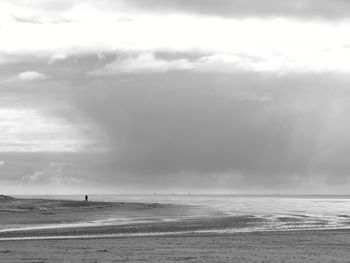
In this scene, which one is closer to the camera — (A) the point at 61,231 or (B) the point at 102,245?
(B) the point at 102,245

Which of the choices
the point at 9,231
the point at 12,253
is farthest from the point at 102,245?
the point at 9,231

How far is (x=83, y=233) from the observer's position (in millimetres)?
45031

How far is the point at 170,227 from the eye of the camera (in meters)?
52.0

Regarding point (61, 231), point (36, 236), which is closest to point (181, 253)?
point (36, 236)

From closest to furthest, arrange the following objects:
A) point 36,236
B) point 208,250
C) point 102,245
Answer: point 208,250
point 102,245
point 36,236

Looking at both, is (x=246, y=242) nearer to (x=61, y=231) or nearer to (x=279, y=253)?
(x=279, y=253)

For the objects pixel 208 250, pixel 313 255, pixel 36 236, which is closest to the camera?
pixel 313 255

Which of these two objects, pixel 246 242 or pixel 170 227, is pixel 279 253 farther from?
pixel 170 227

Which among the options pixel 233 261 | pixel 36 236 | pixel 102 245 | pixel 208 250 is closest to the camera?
pixel 233 261

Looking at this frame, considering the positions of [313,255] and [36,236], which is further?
[36,236]

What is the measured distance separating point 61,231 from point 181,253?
22650mm

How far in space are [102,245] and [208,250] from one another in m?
7.06

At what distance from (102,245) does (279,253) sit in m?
10.8

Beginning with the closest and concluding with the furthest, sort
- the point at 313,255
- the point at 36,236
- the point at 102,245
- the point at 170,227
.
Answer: the point at 313,255
the point at 102,245
the point at 36,236
the point at 170,227
